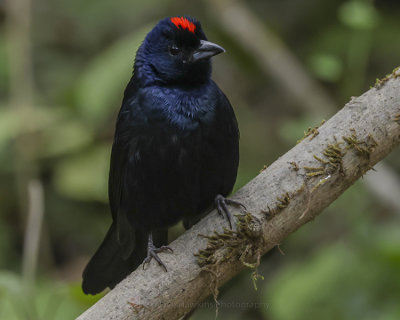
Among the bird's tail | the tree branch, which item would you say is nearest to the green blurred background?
the bird's tail

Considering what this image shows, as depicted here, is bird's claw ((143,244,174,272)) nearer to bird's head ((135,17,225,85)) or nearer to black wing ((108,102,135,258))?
black wing ((108,102,135,258))

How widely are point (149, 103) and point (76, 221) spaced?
2.12m

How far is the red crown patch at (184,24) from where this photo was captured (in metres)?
2.67

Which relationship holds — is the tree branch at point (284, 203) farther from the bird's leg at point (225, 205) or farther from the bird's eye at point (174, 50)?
the bird's eye at point (174, 50)

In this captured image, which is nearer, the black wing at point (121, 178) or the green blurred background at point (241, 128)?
the black wing at point (121, 178)

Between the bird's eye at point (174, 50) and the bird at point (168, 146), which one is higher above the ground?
the bird's eye at point (174, 50)

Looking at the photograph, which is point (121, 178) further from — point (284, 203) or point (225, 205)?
point (284, 203)

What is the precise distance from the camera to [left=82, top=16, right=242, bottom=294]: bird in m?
2.51

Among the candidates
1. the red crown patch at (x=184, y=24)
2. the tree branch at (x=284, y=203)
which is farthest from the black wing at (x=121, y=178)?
the tree branch at (x=284, y=203)

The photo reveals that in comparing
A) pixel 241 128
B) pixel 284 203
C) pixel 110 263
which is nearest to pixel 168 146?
pixel 284 203

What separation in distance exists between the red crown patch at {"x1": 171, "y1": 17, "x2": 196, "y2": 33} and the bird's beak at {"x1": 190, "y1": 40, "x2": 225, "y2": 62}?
0.28ft

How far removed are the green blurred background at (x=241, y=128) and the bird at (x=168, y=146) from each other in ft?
1.31

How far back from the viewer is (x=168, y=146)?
2.50 m

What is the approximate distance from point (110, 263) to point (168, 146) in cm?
66
